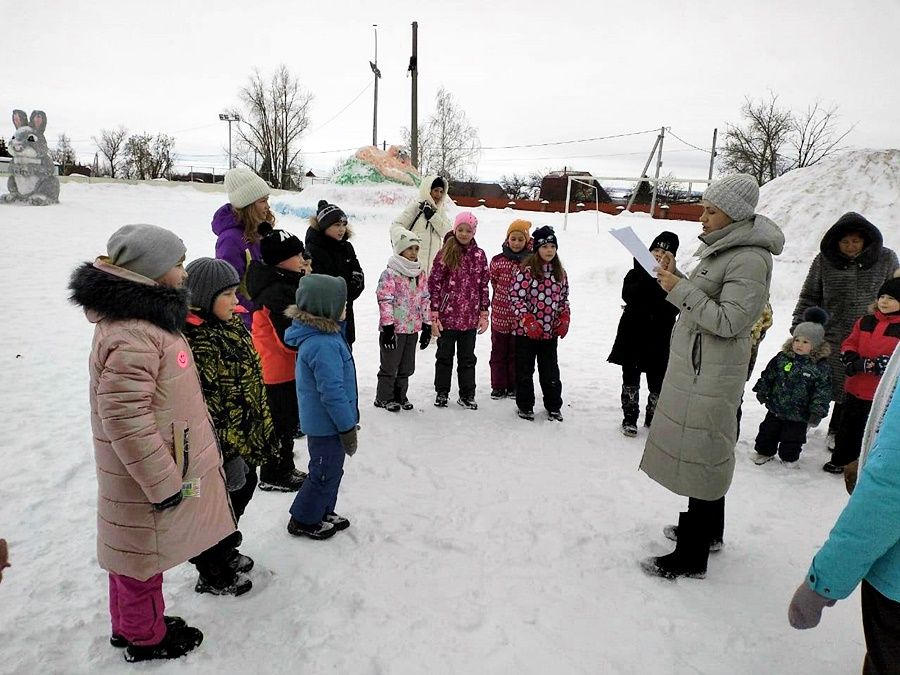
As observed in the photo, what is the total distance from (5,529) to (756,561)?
4.16 m

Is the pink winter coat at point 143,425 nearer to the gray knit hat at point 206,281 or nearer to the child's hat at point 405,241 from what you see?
the gray knit hat at point 206,281

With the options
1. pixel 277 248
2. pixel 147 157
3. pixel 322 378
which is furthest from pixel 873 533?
pixel 147 157

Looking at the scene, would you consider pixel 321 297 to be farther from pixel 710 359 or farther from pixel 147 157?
pixel 147 157

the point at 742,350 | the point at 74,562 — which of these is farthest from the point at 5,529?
the point at 742,350

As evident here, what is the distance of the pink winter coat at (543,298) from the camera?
4742 mm

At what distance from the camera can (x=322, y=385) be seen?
110 inches

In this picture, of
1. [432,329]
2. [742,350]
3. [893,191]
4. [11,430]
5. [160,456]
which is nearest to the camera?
[160,456]

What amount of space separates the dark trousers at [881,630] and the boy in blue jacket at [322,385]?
2124 mm

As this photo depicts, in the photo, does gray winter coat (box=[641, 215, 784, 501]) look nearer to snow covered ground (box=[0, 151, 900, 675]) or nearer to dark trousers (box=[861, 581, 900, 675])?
snow covered ground (box=[0, 151, 900, 675])

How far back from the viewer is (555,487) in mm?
3754

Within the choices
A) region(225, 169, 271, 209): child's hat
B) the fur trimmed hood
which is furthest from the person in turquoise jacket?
region(225, 169, 271, 209): child's hat

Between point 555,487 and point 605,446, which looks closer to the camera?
point 555,487

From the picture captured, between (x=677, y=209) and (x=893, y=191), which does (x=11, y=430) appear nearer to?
(x=893, y=191)

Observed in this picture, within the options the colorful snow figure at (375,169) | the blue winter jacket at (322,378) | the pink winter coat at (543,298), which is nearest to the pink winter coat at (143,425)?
the blue winter jacket at (322,378)
